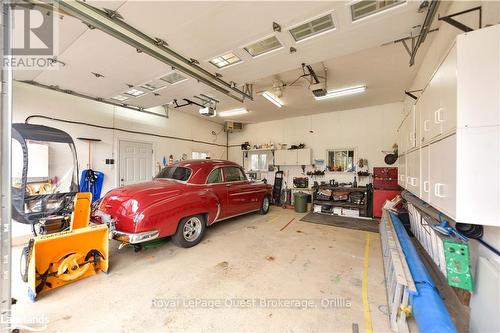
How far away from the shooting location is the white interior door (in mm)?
5695

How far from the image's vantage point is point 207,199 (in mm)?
3934

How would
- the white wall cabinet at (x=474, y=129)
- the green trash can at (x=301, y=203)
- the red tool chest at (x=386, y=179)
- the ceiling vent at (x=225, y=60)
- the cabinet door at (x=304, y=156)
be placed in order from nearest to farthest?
the white wall cabinet at (x=474, y=129) → the ceiling vent at (x=225, y=60) → the red tool chest at (x=386, y=179) → the green trash can at (x=301, y=203) → the cabinet door at (x=304, y=156)

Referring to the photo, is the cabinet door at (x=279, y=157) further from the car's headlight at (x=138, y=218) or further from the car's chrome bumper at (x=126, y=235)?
the car's headlight at (x=138, y=218)

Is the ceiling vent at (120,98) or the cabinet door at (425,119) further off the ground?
the ceiling vent at (120,98)

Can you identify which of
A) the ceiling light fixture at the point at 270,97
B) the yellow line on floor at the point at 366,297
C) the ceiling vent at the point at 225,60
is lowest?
the yellow line on floor at the point at 366,297

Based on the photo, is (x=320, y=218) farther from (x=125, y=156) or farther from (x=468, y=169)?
(x=125, y=156)

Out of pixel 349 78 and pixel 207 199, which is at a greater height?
pixel 349 78

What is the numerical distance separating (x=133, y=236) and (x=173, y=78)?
305 centimetres

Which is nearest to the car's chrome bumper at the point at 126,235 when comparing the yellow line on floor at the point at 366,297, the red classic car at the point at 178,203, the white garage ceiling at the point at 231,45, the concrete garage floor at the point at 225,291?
the red classic car at the point at 178,203

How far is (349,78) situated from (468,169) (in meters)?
3.66

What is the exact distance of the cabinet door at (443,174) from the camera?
1531 millimetres

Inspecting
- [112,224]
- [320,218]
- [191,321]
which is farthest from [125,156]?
[320,218]

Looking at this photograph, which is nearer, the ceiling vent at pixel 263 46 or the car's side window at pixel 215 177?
the ceiling vent at pixel 263 46

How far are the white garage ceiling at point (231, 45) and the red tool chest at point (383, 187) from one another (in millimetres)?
2263
